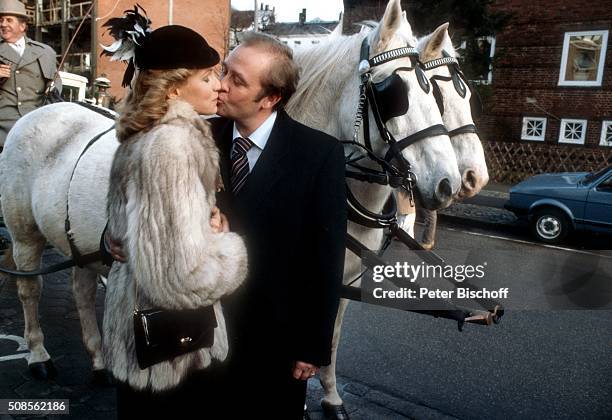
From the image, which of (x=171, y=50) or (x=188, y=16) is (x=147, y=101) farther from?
(x=188, y=16)

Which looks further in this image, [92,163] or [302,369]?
[92,163]

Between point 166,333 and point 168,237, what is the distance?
369 millimetres

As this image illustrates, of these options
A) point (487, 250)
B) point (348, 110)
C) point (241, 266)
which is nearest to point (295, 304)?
point (241, 266)

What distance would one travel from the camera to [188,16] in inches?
1315

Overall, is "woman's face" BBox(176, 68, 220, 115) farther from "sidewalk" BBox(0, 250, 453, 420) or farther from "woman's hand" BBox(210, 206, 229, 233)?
"sidewalk" BBox(0, 250, 453, 420)

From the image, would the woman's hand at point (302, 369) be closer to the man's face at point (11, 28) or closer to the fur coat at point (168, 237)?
the fur coat at point (168, 237)

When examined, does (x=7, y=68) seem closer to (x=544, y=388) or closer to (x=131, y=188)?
(x=131, y=188)

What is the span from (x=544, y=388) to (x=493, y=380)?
375mm

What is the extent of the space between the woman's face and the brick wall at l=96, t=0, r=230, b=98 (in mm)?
28953

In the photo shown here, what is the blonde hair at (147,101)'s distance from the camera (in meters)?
1.83

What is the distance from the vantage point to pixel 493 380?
160 inches

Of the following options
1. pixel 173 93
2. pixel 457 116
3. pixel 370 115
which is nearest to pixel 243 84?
pixel 173 93

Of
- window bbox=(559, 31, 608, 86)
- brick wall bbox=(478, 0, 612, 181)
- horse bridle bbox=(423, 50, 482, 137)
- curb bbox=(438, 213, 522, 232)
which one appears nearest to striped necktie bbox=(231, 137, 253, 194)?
horse bridle bbox=(423, 50, 482, 137)

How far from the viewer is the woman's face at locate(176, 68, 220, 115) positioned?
1935mm
